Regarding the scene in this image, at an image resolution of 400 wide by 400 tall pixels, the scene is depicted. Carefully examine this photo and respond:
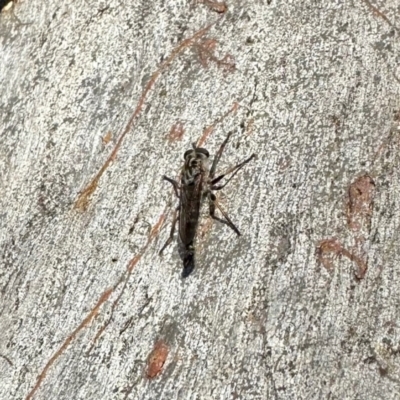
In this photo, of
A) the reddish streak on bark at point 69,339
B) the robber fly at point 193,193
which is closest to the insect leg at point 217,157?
the robber fly at point 193,193

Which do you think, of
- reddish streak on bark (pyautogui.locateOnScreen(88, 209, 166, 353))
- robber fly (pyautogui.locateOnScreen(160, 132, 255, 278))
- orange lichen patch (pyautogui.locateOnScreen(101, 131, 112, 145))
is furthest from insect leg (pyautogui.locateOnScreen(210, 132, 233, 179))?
orange lichen patch (pyautogui.locateOnScreen(101, 131, 112, 145))

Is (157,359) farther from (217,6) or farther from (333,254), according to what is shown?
(217,6)

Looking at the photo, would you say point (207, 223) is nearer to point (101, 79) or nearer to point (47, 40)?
point (101, 79)

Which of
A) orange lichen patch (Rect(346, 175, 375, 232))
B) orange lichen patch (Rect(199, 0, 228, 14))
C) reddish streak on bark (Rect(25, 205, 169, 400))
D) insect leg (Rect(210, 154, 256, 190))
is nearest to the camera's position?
orange lichen patch (Rect(346, 175, 375, 232))

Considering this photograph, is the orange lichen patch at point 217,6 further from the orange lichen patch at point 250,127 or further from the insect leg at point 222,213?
the insect leg at point 222,213

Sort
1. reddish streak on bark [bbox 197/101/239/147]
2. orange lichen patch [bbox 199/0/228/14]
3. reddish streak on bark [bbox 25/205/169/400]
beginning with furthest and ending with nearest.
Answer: orange lichen patch [bbox 199/0/228/14] < reddish streak on bark [bbox 197/101/239/147] < reddish streak on bark [bbox 25/205/169/400]

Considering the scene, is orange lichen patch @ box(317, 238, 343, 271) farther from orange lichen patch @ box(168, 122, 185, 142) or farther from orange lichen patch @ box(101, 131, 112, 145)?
orange lichen patch @ box(101, 131, 112, 145)

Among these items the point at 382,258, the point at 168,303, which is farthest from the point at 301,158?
the point at 168,303
